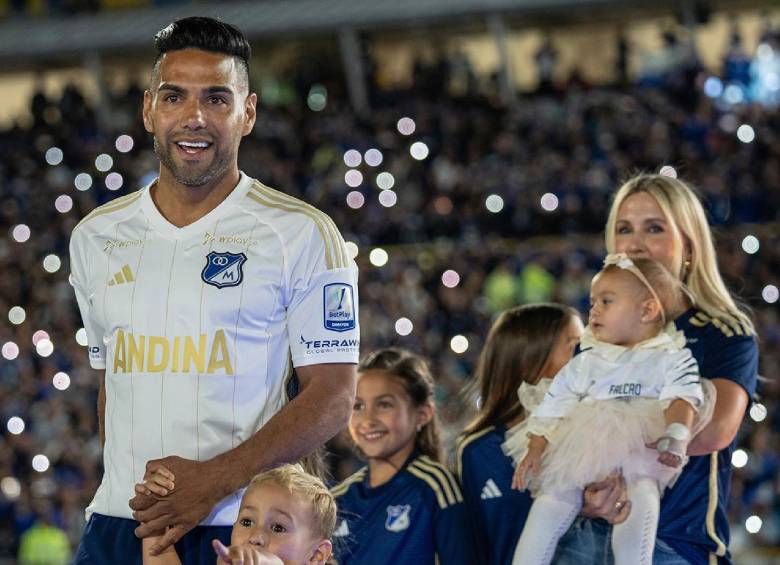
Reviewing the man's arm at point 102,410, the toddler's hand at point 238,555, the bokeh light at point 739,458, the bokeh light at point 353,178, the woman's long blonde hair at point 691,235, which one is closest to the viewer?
the toddler's hand at point 238,555

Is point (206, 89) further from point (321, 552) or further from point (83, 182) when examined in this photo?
point (83, 182)

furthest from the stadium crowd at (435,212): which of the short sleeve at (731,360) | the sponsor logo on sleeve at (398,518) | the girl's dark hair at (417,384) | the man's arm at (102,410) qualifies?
the man's arm at (102,410)

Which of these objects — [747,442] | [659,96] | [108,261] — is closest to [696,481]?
[108,261]

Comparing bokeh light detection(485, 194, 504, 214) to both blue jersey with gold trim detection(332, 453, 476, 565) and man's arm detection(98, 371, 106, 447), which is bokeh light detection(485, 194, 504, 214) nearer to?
blue jersey with gold trim detection(332, 453, 476, 565)

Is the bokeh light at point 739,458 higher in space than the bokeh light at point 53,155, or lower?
lower

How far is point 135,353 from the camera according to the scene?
2.87m

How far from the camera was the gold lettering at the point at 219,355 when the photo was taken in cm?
280

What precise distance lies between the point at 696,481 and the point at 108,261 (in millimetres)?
1711

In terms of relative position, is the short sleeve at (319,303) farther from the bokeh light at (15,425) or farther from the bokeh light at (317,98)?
the bokeh light at (317,98)

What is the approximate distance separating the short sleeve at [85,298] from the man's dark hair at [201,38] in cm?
42

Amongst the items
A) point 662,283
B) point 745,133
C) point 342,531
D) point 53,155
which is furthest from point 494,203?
point 662,283

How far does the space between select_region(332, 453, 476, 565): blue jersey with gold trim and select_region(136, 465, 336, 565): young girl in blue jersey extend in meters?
1.16

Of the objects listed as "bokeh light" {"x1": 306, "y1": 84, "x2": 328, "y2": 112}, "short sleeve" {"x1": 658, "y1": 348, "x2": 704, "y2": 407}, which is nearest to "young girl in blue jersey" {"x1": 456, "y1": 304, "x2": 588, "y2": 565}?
"short sleeve" {"x1": 658, "y1": 348, "x2": 704, "y2": 407}

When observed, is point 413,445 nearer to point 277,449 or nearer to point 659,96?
point 277,449
